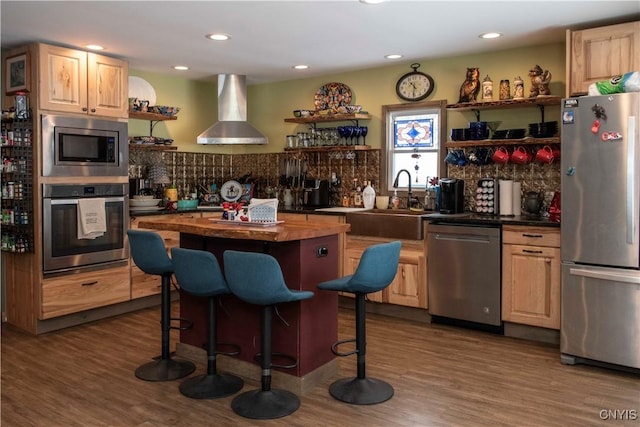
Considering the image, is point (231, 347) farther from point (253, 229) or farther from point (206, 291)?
point (253, 229)

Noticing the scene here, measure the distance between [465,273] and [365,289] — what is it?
66.1 inches

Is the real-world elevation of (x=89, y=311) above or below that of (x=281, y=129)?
below

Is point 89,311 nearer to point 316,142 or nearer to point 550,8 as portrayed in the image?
point 316,142

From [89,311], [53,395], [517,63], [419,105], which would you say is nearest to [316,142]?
[419,105]

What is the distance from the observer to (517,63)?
4.78 meters

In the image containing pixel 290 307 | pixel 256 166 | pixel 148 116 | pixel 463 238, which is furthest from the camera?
pixel 256 166

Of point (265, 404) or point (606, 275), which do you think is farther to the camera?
point (606, 275)

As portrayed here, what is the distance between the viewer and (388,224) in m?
4.82

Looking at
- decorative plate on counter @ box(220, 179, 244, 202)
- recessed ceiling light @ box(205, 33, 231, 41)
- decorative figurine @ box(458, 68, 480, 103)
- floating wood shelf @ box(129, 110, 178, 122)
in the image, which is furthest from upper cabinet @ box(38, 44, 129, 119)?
decorative figurine @ box(458, 68, 480, 103)

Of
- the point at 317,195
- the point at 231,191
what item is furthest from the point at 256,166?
the point at 317,195

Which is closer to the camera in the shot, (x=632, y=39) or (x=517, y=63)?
(x=632, y=39)

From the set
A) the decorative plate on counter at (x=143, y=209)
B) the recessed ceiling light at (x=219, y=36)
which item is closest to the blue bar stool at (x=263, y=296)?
the recessed ceiling light at (x=219, y=36)

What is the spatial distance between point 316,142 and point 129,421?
3676 mm

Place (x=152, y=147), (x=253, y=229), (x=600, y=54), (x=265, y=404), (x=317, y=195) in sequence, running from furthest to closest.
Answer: (x=317, y=195)
(x=152, y=147)
(x=600, y=54)
(x=253, y=229)
(x=265, y=404)
